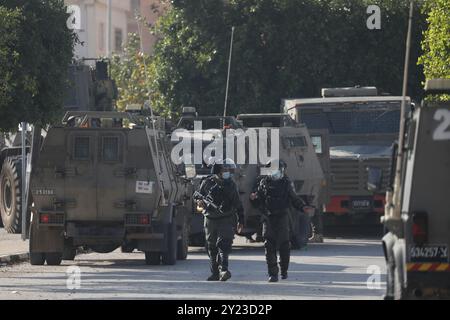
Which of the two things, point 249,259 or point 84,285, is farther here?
point 249,259

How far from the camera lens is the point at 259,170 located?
2625 cm

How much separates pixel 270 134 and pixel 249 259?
3.47m

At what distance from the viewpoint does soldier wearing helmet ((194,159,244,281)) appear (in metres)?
19.3

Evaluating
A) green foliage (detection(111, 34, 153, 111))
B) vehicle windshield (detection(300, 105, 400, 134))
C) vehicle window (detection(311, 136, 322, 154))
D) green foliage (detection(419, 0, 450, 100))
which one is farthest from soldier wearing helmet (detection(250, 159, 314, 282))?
green foliage (detection(111, 34, 153, 111))

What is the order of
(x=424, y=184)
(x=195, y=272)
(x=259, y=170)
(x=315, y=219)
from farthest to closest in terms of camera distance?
1. (x=315, y=219)
2. (x=259, y=170)
3. (x=195, y=272)
4. (x=424, y=184)

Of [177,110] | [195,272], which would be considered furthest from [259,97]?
[195,272]

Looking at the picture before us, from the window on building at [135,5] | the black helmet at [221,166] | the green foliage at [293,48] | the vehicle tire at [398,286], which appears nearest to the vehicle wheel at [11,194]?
the green foliage at [293,48]

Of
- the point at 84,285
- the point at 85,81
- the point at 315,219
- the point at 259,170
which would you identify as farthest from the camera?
the point at 85,81

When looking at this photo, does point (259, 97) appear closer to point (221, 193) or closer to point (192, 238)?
point (192, 238)

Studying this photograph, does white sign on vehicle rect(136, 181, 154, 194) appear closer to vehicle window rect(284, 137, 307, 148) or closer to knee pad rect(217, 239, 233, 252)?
knee pad rect(217, 239, 233, 252)

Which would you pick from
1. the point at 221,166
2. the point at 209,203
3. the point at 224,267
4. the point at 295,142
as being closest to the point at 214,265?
the point at 224,267

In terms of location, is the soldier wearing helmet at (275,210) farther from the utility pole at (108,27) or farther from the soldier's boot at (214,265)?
the utility pole at (108,27)

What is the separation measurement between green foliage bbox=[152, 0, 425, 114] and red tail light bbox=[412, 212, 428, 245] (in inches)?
1068

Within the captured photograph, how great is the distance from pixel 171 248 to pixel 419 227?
9679 millimetres
